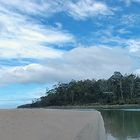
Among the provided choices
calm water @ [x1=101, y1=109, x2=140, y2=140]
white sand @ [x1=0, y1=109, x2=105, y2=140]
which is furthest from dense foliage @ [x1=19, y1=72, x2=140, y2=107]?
white sand @ [x1=0, y1=109, x2=105, y2=140]

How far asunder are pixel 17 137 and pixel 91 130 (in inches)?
116

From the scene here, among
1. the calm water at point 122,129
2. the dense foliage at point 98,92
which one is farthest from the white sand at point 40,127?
the dense foliage at point 98,92

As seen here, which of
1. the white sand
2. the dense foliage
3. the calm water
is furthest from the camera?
the dense foliage

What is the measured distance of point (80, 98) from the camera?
119m

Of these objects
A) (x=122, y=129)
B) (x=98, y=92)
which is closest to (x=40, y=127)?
(x=122, y=129)

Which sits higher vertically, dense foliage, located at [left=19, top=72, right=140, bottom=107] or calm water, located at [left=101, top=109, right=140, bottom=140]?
dense foliage, located at [left=19, top=72, right=140, bottom=107]

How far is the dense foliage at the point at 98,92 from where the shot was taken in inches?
4523

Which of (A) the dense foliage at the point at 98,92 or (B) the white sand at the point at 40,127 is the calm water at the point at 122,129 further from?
(A) the dense foliage at the point at 98,92

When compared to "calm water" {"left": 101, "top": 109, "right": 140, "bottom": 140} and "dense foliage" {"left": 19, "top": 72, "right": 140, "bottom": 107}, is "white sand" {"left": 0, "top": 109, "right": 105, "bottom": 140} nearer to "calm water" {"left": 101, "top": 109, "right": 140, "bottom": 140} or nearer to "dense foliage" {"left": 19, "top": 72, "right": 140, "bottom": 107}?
"calm water" {"left": 101, "top": 109, "right": 140, "bottom": 140}

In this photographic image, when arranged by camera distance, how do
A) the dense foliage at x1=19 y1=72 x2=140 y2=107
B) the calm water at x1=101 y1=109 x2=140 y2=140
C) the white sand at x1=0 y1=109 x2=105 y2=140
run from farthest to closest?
the dense foliage at x1=19 y1=72 x2=140 y2=107
the calm water at x1=101 y1=109 x2=140 y2=140
the white sand at x1=0 y1=109 x2=105 y2=140

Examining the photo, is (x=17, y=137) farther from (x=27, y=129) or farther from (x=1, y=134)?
(x=27, y=129)

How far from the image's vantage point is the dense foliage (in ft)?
377

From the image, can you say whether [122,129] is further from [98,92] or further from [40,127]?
[98,92]

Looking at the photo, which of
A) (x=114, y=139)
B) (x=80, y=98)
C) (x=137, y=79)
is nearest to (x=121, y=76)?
(x=137, y=79)
